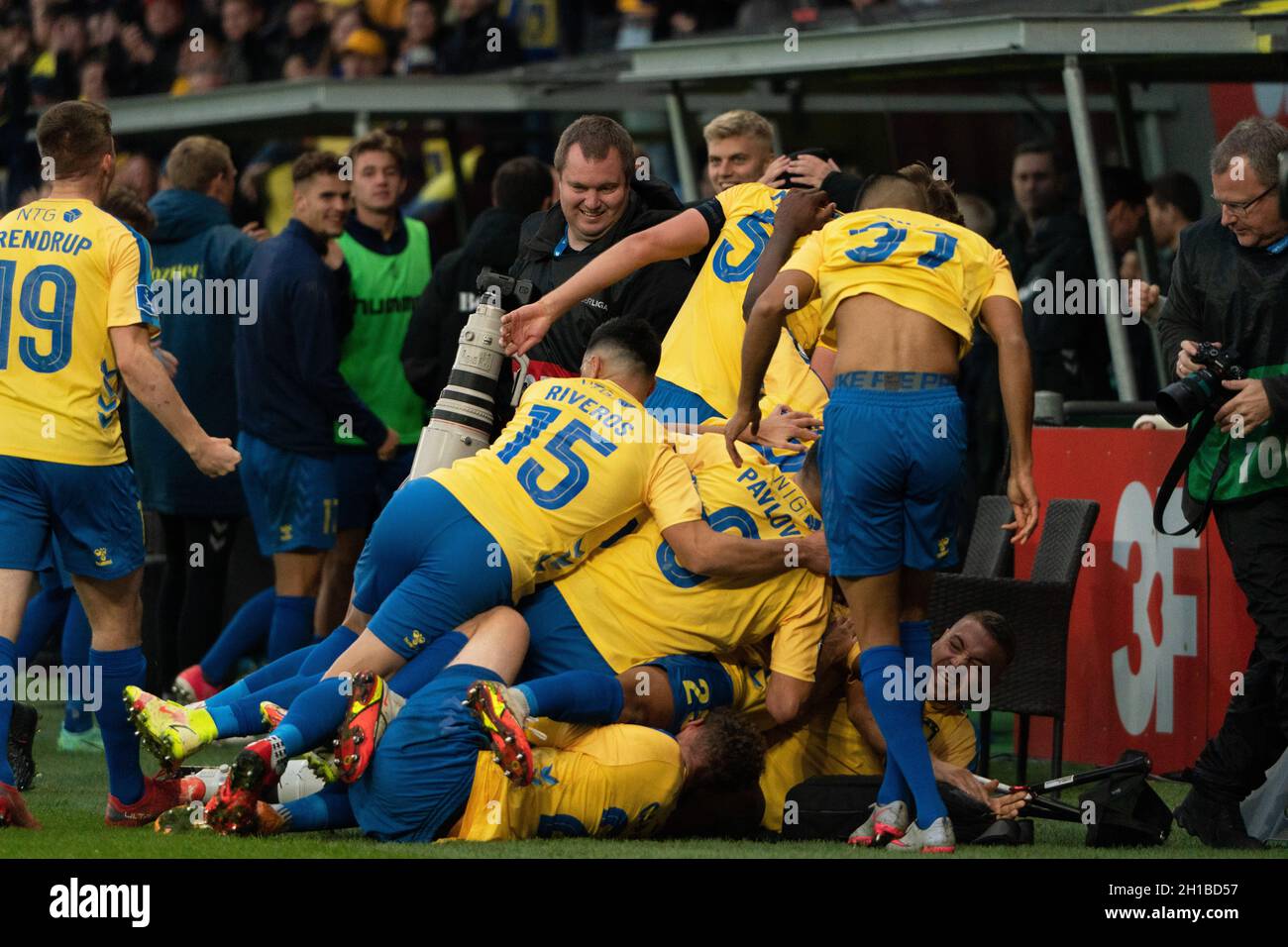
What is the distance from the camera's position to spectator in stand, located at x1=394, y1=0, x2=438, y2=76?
52.8 feet

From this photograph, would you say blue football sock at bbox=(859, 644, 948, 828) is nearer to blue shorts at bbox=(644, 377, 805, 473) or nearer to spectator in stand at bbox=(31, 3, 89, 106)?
blue shorts at bbox=(644, 377, 805, 473)

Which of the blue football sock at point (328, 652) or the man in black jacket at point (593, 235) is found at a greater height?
the man in black jacket at point (593, 235)

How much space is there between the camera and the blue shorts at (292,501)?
9336mm

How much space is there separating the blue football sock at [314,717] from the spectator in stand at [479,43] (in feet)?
33.0

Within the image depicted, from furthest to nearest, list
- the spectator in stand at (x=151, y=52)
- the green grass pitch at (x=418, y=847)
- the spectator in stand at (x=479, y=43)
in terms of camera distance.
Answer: the spectator in stand at (x=151, y=52), the spectator in stand at (x=479, y=43), the green grass pitch at (x=418, y=847)

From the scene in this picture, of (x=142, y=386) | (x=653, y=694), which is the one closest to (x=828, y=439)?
(x=653, y=694)

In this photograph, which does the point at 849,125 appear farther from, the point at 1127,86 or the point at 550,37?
the point at 550,37

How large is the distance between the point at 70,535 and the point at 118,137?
9.95 m

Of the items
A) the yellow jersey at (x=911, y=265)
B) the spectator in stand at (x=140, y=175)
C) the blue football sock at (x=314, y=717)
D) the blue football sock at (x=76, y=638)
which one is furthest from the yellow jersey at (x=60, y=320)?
the spectator in stand at (x=140, y=175)

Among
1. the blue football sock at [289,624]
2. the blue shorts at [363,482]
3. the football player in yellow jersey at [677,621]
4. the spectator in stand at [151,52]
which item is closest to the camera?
the football player in yellow jersey at [677,621]

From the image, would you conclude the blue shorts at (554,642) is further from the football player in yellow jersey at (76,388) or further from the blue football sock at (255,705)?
the football player in yellow jersey at (76,388)

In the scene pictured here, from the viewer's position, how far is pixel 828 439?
6203mm

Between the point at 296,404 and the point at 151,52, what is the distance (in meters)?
11.0

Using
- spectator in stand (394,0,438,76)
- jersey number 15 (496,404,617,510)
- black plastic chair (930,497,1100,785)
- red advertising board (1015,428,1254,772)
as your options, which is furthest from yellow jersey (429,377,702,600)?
spectator in stand (394,0,438,76)
